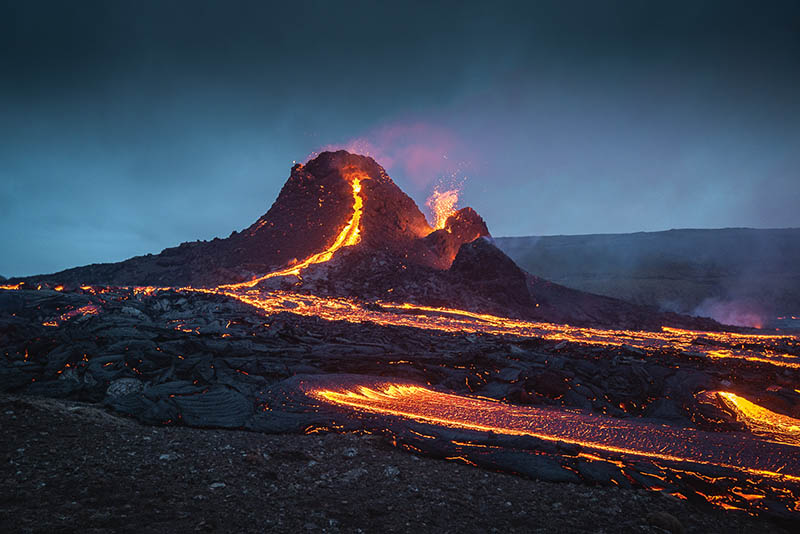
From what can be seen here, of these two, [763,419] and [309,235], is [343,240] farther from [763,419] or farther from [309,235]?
[763,419]

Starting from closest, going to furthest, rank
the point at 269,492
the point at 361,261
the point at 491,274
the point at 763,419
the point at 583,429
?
the point at 269,492, the point at 583,429, the point at 763,419, the point at 491,274, the point at 361,261

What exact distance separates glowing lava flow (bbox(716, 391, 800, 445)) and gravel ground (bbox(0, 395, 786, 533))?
173 inches

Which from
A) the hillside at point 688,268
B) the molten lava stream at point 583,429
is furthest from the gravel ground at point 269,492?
the hillside at point 688,268

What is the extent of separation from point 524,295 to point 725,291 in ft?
149

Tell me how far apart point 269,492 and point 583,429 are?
5161 mm

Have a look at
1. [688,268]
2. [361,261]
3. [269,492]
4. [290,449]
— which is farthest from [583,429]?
[688,268]

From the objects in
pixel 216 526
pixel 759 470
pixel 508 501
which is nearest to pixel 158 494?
pixel 216 526

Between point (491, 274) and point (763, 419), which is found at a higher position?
point (491, 274)

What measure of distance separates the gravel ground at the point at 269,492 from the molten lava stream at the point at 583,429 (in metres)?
1.85

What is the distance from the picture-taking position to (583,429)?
265 inches

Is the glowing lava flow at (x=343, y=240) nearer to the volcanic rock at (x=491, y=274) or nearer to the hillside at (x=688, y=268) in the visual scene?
the volcanic rock at (x=491, y=274)

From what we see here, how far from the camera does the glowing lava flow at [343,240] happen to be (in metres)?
31.1

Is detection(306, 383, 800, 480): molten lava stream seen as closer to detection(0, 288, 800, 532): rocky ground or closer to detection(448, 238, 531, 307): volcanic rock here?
detection(0, 288, 800, 532): rocky ground

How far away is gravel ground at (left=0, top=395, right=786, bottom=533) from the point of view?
325 cm
